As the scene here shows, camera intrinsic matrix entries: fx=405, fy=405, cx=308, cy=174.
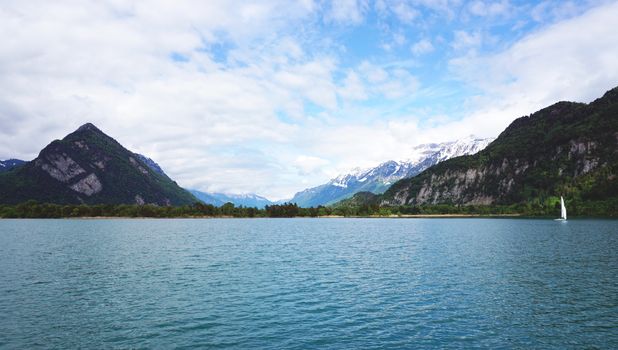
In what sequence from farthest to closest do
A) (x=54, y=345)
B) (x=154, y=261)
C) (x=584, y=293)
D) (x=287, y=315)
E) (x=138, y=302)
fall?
(x=154, y=261) < (x=584, y=293) < (x=138, y=302) < (x=287, y=315) < (x=54, y=345)

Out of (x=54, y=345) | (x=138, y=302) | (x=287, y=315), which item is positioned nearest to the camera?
(x=54, y=345)

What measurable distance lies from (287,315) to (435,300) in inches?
786

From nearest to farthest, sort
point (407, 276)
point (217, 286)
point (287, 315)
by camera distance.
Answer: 1. point (287, 315)
2. point (217, 286)
3. point (407, 276)

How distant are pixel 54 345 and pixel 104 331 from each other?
480 centimetres

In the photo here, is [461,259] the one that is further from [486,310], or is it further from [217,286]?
[217,286]

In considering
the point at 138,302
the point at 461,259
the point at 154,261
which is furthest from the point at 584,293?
the point at 154,261

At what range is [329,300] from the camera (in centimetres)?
5234

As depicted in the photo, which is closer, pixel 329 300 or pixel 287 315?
pixel 287 315

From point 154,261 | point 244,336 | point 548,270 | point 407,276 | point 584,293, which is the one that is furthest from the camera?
point 154,261

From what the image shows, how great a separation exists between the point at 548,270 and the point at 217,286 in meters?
59.2

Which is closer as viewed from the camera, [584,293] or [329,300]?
[329,300]

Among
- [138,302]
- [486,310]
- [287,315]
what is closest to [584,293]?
[486,310]

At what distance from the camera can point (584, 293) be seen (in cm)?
5588

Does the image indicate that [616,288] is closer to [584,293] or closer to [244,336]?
[584,293]
